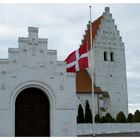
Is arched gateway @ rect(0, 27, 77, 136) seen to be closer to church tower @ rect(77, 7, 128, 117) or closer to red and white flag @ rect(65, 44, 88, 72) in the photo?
red and white flag @ rect(65, 44, 88, 72)

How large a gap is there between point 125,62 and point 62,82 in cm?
3839

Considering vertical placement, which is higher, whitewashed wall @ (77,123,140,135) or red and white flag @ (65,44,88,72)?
red and white flag @ (65,44,88,72)

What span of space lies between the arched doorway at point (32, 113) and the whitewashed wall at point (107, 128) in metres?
12.3

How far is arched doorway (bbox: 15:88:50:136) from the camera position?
1678 centimetres

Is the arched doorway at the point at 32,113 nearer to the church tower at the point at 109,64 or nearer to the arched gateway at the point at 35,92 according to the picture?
the arched gateway at the point at 35,92

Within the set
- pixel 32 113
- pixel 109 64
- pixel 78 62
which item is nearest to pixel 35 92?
pixel 32 113

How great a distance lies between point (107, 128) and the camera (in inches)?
1251

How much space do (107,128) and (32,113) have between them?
637 inches

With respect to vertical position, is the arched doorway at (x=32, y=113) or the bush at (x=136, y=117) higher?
the arched doorway at (x=32, y=113)

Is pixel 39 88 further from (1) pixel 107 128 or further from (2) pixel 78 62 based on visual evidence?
(1) pixel 107 128

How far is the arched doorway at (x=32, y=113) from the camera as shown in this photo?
55.1 ft

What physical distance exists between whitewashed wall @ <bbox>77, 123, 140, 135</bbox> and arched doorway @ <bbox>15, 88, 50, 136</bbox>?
12.3 metres

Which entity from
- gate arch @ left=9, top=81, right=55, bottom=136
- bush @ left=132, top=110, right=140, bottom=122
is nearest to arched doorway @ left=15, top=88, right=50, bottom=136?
gate arch @ left=9, top=81, right=55, bottom=136

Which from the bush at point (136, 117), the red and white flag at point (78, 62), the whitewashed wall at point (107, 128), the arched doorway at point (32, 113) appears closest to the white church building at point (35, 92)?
the arched doorway at point (32, 113)
